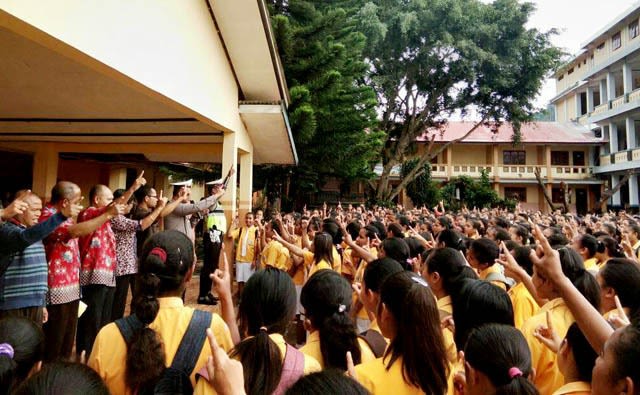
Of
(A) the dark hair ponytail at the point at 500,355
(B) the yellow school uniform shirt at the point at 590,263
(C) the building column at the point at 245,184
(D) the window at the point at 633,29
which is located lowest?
(A) the dark hair ponytail at the point at 500,355

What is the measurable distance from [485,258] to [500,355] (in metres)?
2.00

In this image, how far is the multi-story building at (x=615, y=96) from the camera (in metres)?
20.1

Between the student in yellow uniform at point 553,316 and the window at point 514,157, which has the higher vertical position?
the window at point 514,157

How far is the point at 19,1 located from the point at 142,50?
1.41 metres

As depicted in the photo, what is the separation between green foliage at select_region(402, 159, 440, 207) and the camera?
851 inches

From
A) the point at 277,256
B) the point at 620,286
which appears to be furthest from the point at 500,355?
the point at 277,256

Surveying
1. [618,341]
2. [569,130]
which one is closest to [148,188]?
[618,341]

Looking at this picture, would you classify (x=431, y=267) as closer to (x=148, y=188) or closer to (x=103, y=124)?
(x=148, y=188)

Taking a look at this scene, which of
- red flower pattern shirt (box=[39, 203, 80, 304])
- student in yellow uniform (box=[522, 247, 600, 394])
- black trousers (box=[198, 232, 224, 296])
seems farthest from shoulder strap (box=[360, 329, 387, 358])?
black trousers (box=[198, 232, 224, 296])

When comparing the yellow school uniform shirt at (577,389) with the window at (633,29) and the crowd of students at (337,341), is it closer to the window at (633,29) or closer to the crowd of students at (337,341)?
the crowd of students at (337,341)

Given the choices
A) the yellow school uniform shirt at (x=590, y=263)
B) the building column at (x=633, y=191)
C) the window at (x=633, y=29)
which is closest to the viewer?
the yellow school uniform shirt at (x=590, y=263)

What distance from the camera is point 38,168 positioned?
26.5 ft

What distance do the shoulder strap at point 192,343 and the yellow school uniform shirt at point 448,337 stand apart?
3.27ft

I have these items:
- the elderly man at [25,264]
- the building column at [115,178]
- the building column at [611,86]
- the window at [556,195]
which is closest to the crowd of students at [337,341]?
the elderly man at [25,264]
